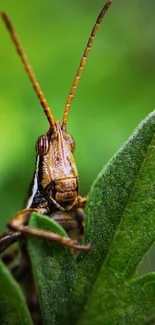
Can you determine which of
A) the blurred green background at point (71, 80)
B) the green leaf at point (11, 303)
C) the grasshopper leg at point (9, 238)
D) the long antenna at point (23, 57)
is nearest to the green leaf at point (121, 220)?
the green leaf at point (11, 303)

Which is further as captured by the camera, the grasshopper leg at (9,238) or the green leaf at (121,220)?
the grasshopper leg at (9,238)

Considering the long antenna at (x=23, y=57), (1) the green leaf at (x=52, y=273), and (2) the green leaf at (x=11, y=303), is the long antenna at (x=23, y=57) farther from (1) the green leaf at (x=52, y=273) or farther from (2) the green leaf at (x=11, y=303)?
(2) the green leaf at (x=11, y=303)

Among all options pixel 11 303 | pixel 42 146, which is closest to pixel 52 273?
pixel 11 303

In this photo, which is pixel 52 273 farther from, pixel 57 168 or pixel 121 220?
pixel 57 168

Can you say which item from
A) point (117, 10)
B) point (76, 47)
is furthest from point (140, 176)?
point (117, 10)

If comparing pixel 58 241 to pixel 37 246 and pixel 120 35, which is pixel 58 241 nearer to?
pixel 37 246

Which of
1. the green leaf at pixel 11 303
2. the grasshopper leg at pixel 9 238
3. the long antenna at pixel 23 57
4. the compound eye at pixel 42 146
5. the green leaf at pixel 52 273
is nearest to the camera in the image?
the green leaf at pixel 11 303

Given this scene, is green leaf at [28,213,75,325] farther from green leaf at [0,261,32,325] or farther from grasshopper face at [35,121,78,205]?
grasshopper face at [35,121,78,205]
